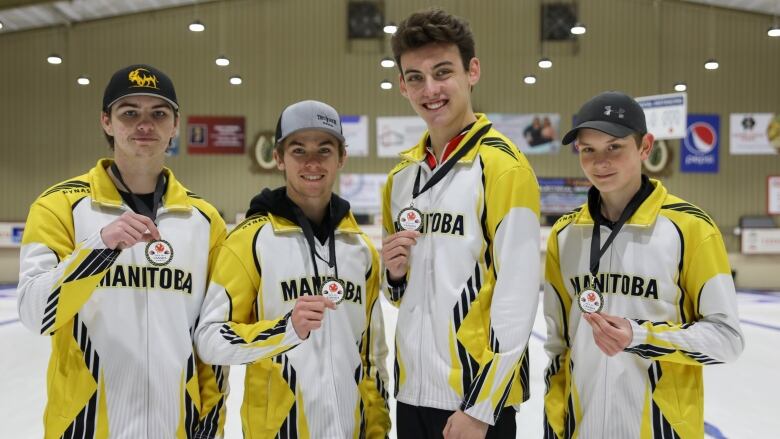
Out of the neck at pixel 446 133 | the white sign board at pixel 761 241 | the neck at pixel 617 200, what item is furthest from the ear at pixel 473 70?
the white sign board at pixel 761 241

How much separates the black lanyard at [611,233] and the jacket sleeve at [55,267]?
1.60 m

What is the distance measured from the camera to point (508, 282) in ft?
5.87

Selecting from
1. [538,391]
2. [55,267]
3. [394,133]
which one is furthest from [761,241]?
→ [55,267]

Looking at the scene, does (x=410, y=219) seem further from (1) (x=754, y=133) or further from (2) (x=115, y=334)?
(1) (x=754, y=133)

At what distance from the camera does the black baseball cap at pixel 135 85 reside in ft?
6.80

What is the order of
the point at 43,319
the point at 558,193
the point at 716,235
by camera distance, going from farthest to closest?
the point at 558,193
the point at 716,235
the point at 43,319

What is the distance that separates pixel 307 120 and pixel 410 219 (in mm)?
556

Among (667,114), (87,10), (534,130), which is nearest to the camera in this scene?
(667,114)

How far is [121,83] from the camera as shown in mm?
2082

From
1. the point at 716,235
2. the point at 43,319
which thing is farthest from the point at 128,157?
the point at 716,235

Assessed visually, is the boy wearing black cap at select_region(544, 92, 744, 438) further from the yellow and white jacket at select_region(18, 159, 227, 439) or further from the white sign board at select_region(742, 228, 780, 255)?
the white sign board at select_region(742, 228, 780, 255)

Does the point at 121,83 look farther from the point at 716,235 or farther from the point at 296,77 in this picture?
the point at 296,77

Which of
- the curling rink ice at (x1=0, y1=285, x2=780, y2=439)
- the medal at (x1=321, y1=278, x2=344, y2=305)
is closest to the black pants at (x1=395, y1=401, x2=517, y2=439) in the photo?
the medal at (x1=321, y1=278, x2=344, y2=305)

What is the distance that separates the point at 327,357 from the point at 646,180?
1342 mm
